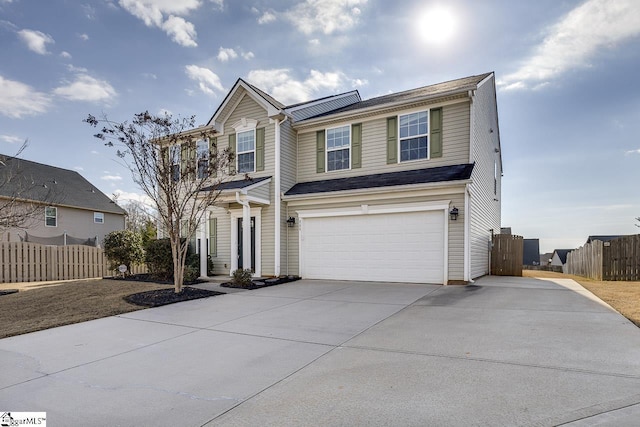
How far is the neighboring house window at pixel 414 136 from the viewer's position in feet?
36.9

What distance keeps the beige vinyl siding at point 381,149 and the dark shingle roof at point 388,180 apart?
0.77 feet

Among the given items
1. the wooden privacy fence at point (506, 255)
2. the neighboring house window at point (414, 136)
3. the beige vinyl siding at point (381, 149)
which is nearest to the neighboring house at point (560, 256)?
the wooden privacy fence at point (506, 255)

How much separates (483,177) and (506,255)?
11.7 feet

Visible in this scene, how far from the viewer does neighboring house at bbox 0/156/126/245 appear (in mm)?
19453

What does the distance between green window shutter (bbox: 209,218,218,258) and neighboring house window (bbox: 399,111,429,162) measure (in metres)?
7.61

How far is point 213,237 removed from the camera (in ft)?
45.0

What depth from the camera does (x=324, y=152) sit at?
12977 mm

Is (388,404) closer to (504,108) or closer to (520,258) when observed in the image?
(520,258)

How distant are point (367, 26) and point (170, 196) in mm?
Answer: 7826

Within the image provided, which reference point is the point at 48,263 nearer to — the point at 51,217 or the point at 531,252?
the point at 51,217

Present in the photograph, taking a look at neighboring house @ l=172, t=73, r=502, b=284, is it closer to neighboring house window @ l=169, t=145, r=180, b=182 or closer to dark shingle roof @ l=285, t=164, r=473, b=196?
dark shingle roof @ l=285, t=164, r=473, b=196

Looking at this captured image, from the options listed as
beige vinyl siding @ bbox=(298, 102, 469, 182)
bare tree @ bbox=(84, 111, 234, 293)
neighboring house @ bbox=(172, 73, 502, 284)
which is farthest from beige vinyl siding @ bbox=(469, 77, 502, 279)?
bare tree @ bbox=(84, 111, 234, 293)

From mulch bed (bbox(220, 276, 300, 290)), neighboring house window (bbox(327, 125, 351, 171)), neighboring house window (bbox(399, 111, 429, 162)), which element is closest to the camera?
mulch bed (bbox(220, 276, 300, 290))

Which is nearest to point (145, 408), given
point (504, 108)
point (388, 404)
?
point (388, 404)
